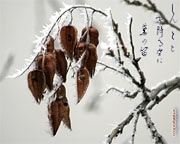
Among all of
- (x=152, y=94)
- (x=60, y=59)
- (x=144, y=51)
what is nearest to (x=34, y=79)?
→ (x=60, y=59)

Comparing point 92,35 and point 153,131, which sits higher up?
point 92,35

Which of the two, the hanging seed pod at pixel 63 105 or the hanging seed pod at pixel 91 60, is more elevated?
the hanging seed pod at pixel 91 60

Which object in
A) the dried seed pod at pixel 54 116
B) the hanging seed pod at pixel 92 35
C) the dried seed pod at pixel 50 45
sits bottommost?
the dried seed pod at pixel 54 116

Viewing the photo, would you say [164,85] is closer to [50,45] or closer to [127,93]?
[127,93]

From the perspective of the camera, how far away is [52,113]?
300mm

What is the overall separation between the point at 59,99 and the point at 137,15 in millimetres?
631

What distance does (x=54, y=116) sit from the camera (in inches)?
11.7

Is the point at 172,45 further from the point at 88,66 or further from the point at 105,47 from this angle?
the point at 88,66

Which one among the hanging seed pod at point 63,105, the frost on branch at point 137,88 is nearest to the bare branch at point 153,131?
the frost on branch at point 137,88

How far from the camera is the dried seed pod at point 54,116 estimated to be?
30 cm

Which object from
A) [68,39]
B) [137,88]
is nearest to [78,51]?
[68,39]

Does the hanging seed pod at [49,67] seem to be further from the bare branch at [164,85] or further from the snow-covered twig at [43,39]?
the bare branch at [164,85]

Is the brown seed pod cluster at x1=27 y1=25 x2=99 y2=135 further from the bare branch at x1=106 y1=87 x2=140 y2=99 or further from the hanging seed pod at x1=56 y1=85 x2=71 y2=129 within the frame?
the bare branch at x1=106 y1=87 x2=140 y2=99

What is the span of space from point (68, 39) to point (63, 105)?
60 mm
